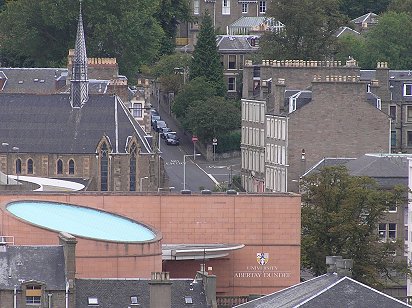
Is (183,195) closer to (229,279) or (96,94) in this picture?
(229,279)

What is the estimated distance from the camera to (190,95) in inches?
6993

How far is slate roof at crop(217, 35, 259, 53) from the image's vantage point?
640 feet

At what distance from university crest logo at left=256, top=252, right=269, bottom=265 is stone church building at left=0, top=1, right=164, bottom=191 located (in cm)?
4043

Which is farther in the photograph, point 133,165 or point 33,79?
point 33,79

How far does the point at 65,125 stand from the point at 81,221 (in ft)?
169

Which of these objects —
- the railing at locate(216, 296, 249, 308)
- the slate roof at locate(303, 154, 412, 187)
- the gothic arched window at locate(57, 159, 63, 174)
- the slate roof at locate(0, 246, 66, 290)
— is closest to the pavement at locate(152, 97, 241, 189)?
the gothic arched window at locate(57, 159, 63, 174)

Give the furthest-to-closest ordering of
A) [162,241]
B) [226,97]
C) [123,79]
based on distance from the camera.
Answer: [226,97] < [123,79] < [162,241]

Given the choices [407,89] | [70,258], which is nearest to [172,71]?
[407,89]

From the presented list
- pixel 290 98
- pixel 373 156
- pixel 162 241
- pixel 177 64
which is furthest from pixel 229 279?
pixel 177 64

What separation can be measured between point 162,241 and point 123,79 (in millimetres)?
60035

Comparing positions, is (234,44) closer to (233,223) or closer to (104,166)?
(104,166)

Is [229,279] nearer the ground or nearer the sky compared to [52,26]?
nearer the ground

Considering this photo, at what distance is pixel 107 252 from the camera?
94.3 meters

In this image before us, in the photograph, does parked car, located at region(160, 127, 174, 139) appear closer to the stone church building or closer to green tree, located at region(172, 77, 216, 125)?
green tree, located at region(172, 77, 216, 125)
